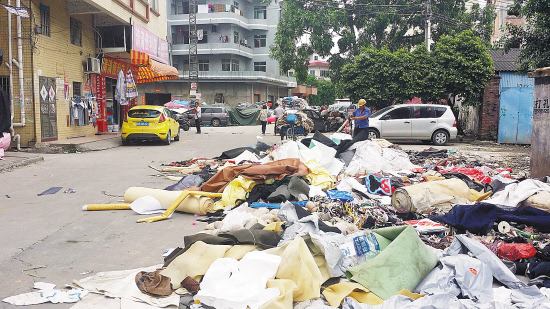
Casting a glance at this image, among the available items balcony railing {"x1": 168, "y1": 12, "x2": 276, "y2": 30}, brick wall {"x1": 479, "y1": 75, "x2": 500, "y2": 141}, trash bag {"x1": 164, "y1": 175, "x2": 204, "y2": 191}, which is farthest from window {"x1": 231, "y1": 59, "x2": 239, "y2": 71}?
trash bag {"x1": 164, "y1": 175, "x2": 204, "y2": 191}

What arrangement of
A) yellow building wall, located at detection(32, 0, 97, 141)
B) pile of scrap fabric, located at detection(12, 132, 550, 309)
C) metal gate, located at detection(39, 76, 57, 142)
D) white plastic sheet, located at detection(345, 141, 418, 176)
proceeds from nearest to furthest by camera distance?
pile of scrap fabric, located at detection(12, 132, 550, 309)
white plastic sheet, located at detection(345, 141, 418, 176)
yellow building wall, located at detection(32, 0, 97, 141)
metal gate, located at detection(39, 76, 57, 142)

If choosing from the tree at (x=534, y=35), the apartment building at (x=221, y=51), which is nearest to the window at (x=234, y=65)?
the apartment building at (x=221, y=51)

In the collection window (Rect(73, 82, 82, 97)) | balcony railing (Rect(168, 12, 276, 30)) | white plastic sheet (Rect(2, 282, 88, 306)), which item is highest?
balcony railing (Rect(168, 12, 276, 30))

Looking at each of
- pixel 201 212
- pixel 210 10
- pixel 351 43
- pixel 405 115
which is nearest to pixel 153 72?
pixel 405 115

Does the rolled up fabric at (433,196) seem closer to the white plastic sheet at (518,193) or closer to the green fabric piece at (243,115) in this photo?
the white plastic sheet at (518,193)

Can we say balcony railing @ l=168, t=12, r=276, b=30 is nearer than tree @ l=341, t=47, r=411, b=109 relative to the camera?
→ No

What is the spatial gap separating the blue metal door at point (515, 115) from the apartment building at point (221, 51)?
3611 cm

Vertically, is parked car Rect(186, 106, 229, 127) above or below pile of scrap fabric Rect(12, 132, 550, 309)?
above

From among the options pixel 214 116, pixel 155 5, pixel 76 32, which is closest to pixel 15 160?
pixel 76 32

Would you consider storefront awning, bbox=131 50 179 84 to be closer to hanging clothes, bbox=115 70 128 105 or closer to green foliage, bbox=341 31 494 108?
hanging clothes, bbox=115 70 128 105

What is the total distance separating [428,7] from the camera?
86.2 feet

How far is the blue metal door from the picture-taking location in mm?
20031

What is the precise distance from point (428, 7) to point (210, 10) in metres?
34.7

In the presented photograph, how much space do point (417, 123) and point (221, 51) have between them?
38.1 meters
